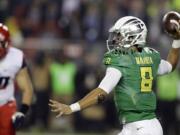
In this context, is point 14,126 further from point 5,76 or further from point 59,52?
point 59,52

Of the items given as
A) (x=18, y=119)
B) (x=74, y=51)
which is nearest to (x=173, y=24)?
(x=18, y=119)

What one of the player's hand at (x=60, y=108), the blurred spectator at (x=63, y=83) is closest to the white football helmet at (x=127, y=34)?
the player's hand at (x=60, y=108)

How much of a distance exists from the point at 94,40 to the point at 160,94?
1.70 m

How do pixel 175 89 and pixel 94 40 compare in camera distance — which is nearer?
pixel 175 89

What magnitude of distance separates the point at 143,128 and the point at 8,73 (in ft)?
6.68

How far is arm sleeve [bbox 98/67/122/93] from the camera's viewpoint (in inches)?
315

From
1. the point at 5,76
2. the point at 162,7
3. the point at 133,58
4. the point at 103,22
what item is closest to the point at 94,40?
the point at 103,22

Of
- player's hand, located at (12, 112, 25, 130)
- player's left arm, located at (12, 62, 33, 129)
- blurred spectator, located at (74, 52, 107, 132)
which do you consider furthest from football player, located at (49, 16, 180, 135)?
blurred spectator, located at (74, 52, 107, 132)

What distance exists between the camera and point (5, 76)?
9.59 m

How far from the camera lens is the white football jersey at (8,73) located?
31.4 ft

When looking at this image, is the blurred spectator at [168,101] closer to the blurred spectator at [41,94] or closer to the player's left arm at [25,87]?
the blurred spectator at [41,94]

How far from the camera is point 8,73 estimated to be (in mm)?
9609

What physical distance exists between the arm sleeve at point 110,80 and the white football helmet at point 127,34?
34cm

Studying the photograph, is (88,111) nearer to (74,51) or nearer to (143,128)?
(74,51)
